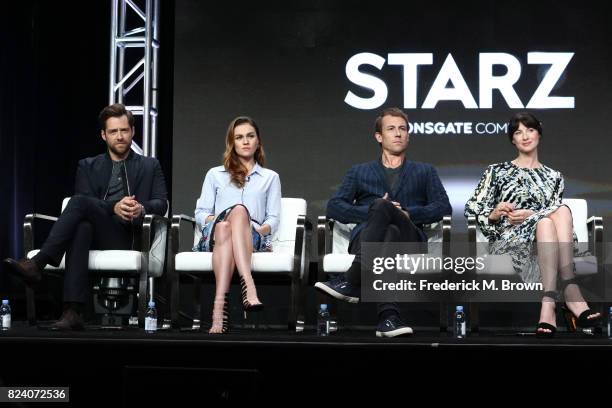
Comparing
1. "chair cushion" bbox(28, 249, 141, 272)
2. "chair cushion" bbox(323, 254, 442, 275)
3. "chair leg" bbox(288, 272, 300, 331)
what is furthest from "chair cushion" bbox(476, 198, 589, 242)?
"chair cushion" bbox(28, 249, 141, 272)

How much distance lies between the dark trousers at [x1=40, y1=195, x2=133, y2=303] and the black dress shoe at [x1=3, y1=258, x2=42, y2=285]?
79mm

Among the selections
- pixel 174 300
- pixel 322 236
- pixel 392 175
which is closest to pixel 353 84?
pixel 392 175

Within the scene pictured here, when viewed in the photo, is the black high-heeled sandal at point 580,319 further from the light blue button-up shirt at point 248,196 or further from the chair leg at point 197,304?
the chair leg at point 197,304

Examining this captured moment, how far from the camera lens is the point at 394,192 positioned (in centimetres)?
496

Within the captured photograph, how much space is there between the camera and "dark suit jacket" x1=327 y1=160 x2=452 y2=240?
16.0ft

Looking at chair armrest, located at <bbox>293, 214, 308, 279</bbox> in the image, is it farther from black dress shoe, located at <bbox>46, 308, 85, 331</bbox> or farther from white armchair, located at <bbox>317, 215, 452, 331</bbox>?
black dress shoe, located at <bbox>46, 308, 85, 331</bbox>

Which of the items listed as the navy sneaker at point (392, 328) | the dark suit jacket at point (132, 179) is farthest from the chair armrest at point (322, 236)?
the dark suit jacket at point (132, 179)

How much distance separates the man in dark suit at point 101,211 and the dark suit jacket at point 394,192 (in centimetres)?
97

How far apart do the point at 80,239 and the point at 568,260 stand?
7.56ft

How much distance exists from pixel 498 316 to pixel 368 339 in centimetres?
215

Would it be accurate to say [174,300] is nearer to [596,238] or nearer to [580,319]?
[580,319]

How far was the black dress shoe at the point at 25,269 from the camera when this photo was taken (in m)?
4.35

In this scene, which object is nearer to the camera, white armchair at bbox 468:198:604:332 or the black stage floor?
the black stage floor

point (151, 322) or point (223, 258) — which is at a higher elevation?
point (223, 258)
